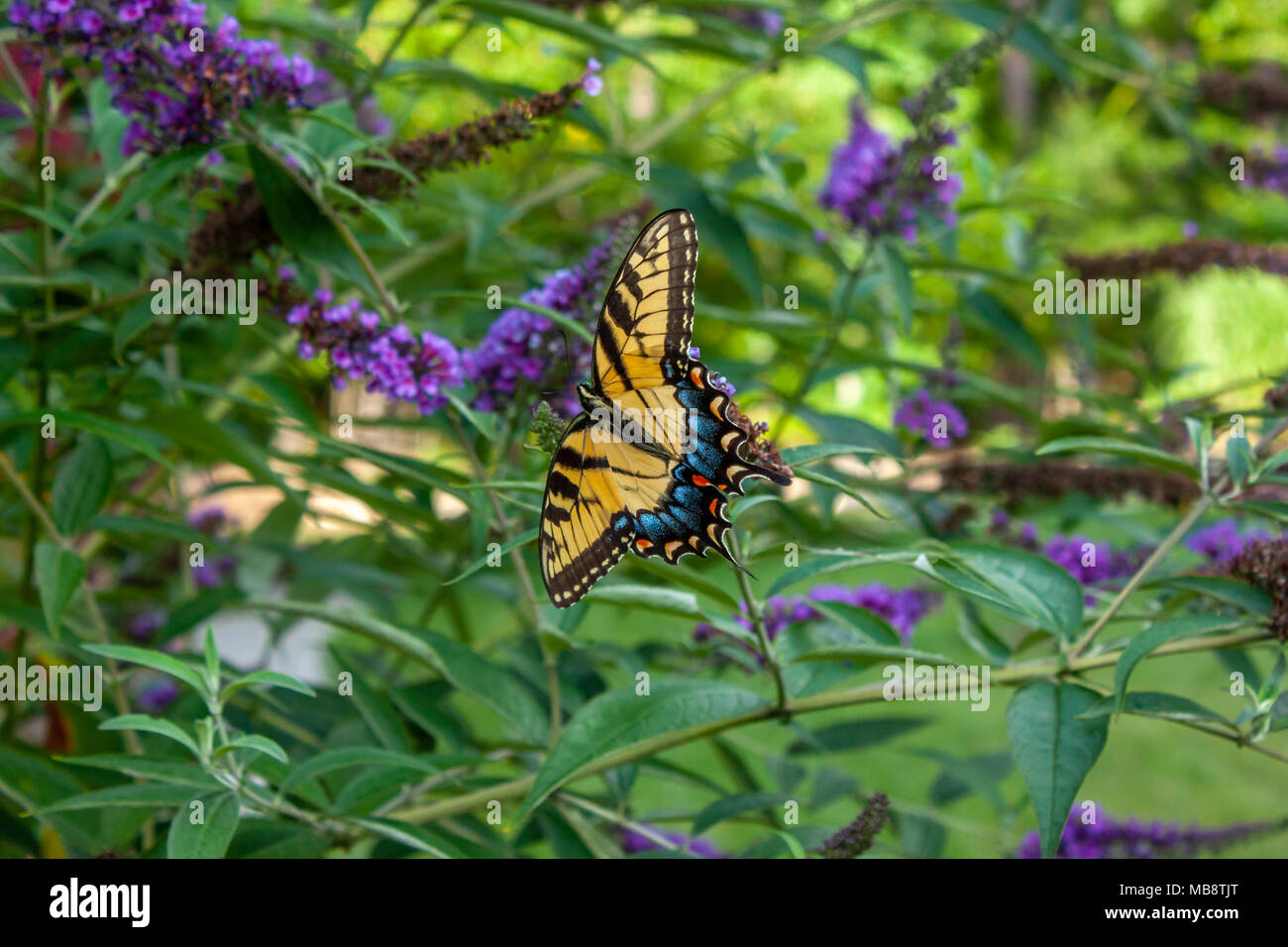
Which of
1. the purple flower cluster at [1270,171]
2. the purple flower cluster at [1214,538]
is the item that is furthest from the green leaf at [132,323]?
the purple flower cluster at [1270,171]

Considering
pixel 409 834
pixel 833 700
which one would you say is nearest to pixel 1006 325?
pixel 833 700

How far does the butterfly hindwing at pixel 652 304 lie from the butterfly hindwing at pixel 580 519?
106mm

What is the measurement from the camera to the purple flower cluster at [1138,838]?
1.75 metres

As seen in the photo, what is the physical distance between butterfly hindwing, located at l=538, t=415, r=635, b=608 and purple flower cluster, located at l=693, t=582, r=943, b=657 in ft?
1.13

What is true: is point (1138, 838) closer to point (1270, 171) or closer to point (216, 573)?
point (1270, 171)

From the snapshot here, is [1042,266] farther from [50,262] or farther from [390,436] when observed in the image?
[390,436]

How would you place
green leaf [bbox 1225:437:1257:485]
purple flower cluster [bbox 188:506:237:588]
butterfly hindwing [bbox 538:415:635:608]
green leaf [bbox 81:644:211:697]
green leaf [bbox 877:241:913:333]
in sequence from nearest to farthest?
green leaf [bbox 81:644:211:697], butterfly hindwing [bbox 538:415:635:608], green leaf [bbox 1225:437:1257:485], green leaf [bbox 877:241:913:333], purple flower cluster [bbox 188:506:237:588]

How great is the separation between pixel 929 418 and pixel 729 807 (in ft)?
3.19

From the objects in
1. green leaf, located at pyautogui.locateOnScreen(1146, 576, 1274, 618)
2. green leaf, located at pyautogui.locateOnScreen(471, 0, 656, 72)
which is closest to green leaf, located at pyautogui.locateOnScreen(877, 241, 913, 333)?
green leaf, located at pyautogui.locateOnScreen(471, 0, 656, 72)

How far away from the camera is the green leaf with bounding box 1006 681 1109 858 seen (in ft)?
3.77

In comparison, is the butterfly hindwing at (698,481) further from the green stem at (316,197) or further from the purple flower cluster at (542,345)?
the green stem at (316,197)

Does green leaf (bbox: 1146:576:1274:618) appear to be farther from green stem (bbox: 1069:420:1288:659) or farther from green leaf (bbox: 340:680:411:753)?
green leaf (bbox: 340:680:411:753)

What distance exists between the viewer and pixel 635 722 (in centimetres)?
130

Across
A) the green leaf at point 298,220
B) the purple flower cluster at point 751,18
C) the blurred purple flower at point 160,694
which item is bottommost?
the blurred purple flower at point 160,694
